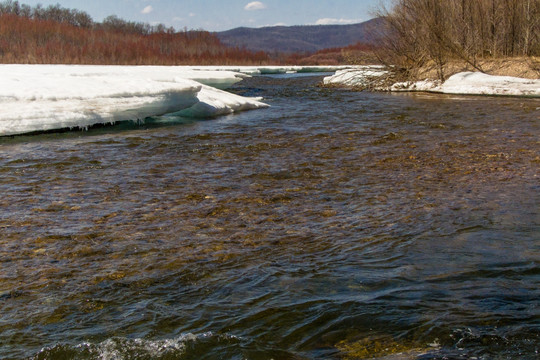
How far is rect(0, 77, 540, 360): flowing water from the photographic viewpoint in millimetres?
2750

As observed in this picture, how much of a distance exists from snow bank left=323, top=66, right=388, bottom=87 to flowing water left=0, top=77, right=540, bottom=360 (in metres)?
14.4

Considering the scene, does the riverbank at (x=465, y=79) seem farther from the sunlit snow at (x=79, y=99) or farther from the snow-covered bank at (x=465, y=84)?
the sunlit snow at (x=79, y=99)

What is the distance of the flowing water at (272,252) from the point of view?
9.02 feet

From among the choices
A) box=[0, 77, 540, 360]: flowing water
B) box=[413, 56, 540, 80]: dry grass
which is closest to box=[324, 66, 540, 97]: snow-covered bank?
box=[413, 56, 540, 80]: dry grass

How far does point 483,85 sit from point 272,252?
14954 mm

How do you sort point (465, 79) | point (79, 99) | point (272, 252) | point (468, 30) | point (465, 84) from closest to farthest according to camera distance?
1. point (272, 252)
2. point (79, 99)
3. point (465, 84)
4. point (465, 79)
5. point (468, 30)

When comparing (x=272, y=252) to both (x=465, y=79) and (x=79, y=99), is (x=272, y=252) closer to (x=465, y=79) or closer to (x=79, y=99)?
(x=79, y=99)

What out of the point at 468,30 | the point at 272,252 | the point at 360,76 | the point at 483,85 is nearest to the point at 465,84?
the point at 483,85

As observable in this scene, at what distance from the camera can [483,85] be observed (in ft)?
55.8

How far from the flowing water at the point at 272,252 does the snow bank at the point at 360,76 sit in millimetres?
14412

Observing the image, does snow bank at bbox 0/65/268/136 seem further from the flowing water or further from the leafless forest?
the leafless forest

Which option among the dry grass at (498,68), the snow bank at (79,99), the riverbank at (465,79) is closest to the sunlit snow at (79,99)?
the snow bank at (79,99)

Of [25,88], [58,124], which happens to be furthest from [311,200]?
[25,88]

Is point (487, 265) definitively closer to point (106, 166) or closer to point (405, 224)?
point (405, 224)
